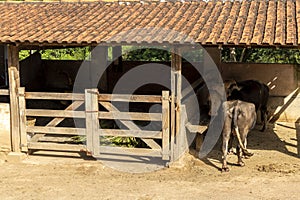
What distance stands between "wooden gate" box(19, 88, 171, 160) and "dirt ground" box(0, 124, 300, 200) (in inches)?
13.7

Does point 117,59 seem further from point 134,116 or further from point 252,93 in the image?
point 134,116

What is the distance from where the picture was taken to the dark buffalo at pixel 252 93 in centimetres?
1084

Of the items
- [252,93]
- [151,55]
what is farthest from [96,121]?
[151,55]

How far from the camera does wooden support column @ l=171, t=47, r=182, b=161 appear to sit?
8.46 m

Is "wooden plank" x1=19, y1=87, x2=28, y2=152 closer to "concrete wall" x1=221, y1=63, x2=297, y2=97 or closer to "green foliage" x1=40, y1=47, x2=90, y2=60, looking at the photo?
"concrete wall" x1=221, y1=63, x2=297, y2=97

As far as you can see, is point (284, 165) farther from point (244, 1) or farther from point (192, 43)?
point (244, 1)

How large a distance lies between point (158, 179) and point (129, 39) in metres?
2.88

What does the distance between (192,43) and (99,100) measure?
2566 millimetres

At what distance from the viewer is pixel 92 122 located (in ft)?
29.7

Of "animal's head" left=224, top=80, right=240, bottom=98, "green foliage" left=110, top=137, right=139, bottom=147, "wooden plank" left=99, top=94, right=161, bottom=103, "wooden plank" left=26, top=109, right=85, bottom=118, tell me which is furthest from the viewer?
"animal's head" left=224, top=80, right=240, bottom=98

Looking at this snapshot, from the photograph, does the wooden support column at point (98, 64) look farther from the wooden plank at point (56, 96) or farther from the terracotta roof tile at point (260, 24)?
the terracotta roof tile at point (260, 24)

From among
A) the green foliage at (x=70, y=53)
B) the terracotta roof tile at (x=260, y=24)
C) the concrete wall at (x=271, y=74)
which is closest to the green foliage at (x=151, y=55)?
the green foliage at (x=70, y=53)

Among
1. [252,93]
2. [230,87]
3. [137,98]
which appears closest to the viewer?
[137,98]

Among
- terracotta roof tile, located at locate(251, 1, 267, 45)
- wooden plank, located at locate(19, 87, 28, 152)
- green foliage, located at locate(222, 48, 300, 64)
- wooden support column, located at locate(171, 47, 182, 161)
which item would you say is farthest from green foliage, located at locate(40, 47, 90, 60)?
wooden support column, located at locate(171, 47, 182, 161)
